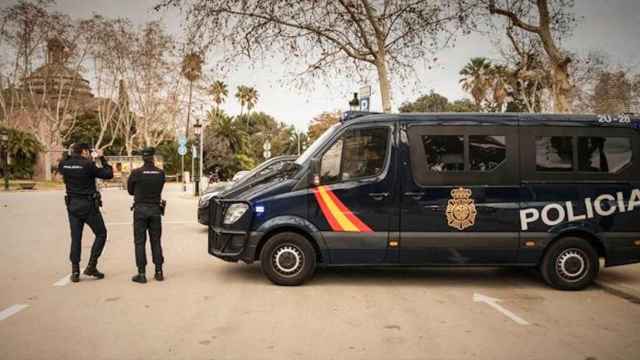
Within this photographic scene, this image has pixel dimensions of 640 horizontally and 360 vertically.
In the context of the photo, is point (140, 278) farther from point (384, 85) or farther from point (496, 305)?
point (384, 85)

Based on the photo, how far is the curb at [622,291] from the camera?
7053 millimetres

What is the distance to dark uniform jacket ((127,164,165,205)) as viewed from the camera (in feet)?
25.0

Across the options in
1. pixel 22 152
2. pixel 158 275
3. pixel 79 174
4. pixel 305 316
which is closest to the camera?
pixel 305 316

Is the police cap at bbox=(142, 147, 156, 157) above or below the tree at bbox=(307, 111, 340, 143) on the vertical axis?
below

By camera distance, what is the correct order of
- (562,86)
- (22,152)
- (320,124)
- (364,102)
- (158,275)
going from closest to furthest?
1. (158,275)
2. (562,86)
3. (364,102)
4. (22,152)
5. (320,124)

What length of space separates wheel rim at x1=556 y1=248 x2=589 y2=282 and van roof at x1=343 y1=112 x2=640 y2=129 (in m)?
1.78

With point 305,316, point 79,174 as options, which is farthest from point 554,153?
point 79,174

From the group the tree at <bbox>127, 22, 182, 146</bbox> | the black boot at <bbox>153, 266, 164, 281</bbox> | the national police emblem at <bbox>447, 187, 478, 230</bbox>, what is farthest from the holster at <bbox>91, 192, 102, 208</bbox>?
the tree at <bbox>127, 22, 182, 146</bbox>

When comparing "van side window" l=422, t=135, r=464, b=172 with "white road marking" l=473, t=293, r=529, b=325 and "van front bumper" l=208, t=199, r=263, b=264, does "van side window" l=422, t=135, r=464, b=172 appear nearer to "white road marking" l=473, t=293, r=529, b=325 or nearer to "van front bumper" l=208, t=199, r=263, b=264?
"white road marking" l=473, t=293, r=529, b=325

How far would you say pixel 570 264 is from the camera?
24.4 feet

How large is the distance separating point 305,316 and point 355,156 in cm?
233

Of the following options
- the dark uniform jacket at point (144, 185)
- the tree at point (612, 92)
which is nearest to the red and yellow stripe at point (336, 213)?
the dark uniform jacket at point (144, 185)

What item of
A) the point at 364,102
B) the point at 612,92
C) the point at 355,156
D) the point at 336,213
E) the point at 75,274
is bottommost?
the point at 75,274

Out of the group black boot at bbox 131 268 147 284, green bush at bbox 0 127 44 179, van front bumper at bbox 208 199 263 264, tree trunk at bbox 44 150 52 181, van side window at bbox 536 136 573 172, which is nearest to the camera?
van front bumper at bbox 208 199 263 264
